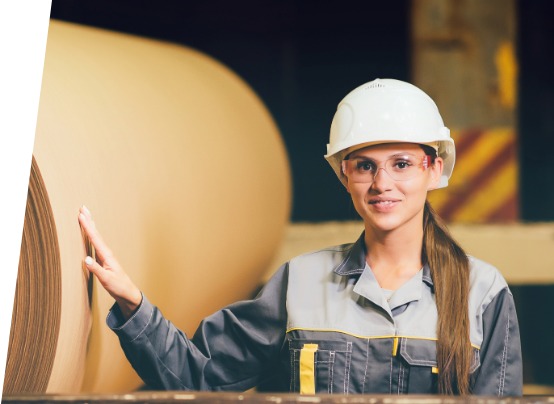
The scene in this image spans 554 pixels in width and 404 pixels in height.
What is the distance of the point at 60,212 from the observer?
1.30m

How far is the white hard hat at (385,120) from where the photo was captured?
1182mm

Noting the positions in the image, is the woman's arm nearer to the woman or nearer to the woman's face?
the woman

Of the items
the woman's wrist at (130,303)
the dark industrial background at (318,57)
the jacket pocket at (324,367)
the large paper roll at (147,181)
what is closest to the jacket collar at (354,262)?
the jacket pocket at (324,367)

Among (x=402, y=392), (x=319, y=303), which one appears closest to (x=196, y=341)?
(x=319, y=303)

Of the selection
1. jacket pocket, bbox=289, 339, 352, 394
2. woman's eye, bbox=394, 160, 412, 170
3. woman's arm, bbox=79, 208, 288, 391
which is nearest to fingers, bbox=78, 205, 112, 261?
woman's arm, bbox=79, 208, 288, 391

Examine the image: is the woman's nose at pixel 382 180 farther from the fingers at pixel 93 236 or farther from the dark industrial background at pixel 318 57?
the dark industrial background at pixel 318 57

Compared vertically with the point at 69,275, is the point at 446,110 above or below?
above

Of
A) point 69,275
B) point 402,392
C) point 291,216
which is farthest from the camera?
point 291,216

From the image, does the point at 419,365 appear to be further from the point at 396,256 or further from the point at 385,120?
the point at 385,120

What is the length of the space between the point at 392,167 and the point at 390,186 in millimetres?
28

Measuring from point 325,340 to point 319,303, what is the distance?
6 centimetres

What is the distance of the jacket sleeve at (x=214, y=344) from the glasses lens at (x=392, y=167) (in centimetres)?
20

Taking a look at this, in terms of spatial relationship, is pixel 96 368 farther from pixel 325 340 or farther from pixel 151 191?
pixel 325 340

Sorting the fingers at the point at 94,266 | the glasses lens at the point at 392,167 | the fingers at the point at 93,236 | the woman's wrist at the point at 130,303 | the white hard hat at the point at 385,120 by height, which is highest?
the white hard hat at the point at 385,120
